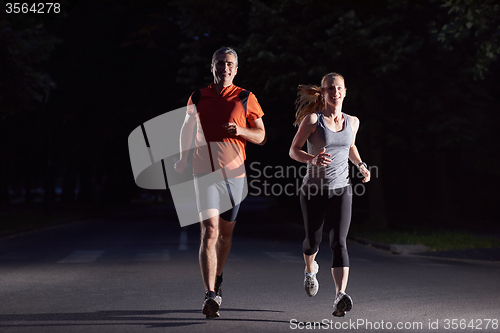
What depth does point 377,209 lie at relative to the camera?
2298cm

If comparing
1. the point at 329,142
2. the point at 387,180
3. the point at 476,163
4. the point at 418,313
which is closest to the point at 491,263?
the point at 418,313

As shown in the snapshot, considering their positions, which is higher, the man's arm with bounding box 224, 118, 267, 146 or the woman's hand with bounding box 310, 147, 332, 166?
the man's arm with bounding box 224, 118, 267, 146

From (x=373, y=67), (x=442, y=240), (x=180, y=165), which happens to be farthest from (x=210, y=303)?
(x=373, y=67)

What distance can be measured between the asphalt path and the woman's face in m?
2.07

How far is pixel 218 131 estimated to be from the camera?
661 cm

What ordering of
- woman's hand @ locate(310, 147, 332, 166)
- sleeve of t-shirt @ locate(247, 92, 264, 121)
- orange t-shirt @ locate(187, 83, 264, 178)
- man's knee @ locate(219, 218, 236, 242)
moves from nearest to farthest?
woman's hand @ locate(310, 147, 332, 166)
orange t-shirt @ locate(187, 83, 264, 178)
sleeve of t-shirt @ locate(247, 92, 264, 121)
man's knee @ locate(219, 218, 236, 242)

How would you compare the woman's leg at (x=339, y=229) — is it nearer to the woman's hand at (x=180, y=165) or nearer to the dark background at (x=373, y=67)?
the woman's hand at (x=180, y=165)

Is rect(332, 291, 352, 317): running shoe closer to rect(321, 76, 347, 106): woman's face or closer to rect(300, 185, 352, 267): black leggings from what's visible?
rect(300, 185, 352, 267): black leggings

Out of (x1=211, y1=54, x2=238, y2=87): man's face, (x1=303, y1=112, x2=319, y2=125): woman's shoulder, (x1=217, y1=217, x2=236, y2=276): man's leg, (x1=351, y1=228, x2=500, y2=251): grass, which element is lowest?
(x1=351, y1=228, x2=500, y2=251): grass

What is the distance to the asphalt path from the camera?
6.70 meters

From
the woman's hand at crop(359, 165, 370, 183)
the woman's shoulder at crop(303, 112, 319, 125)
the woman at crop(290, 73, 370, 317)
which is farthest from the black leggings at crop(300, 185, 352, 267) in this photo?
the woman's shoulder at crop(303, 112, 319, 125)

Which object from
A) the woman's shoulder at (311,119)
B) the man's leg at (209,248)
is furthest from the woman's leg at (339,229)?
the man's leg at (209,248)

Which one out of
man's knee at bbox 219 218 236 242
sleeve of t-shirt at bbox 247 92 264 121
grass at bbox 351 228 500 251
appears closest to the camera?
sleeve of t-shirt at bbox 247 92 264 121

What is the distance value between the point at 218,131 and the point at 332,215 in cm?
131
